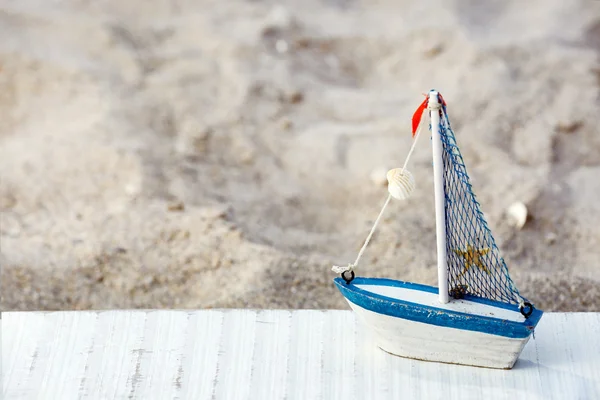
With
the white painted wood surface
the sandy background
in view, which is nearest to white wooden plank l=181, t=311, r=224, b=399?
the white painted wood surface

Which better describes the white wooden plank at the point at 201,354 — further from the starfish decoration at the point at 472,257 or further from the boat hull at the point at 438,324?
the starfish decoration at the point at 472,257

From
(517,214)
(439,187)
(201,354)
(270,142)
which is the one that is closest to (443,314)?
(439,187)

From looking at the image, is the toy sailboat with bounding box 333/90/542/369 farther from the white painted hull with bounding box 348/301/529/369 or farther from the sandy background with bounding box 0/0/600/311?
the sandy background with bounding box 0/0/600/311

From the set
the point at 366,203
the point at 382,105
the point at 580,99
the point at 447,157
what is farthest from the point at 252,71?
the point at 447,157

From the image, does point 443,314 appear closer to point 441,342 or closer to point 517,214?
point 441,342

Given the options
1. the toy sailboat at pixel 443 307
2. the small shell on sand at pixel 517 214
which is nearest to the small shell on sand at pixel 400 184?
the toy sailboat at pixel 443 307

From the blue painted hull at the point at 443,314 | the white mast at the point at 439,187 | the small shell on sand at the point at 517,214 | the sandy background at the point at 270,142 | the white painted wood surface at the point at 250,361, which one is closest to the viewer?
the white mast at the point at 439,187

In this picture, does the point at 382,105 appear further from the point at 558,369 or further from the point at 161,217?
the point at 558,369
